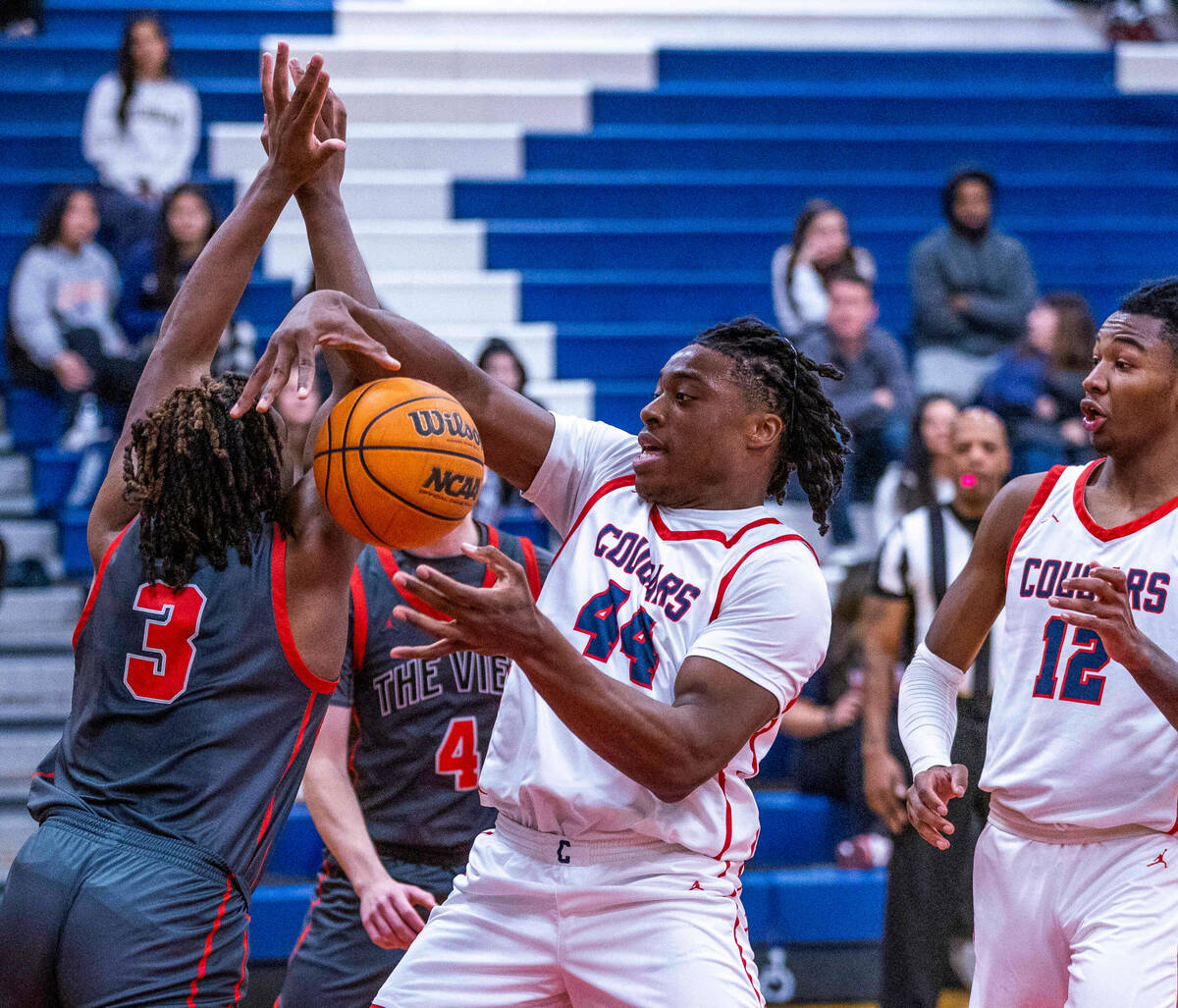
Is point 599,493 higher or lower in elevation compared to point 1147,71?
lower

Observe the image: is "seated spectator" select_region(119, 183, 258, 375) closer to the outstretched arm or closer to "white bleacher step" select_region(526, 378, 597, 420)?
"white bleacher step" select_region(526, 378, 597, 420)

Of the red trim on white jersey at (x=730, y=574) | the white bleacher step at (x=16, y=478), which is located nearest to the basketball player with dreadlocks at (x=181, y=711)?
the red trim on white jersey at (x=730, y=574)

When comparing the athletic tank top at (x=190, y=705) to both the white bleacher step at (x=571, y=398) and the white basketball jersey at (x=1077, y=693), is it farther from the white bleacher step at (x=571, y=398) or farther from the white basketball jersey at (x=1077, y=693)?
the white bleacher step at (x=571, y=398)

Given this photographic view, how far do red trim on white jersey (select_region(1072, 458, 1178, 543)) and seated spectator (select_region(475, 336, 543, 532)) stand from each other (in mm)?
4019

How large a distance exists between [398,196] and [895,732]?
6.45 meters

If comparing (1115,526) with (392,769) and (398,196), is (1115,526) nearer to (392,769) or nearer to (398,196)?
(392,769)

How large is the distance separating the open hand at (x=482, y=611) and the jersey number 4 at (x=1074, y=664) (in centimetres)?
143

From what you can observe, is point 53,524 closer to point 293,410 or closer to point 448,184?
point 293,410

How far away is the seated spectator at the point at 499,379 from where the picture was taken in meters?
7.39

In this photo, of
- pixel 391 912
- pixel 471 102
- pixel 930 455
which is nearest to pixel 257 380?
pixel 391 912

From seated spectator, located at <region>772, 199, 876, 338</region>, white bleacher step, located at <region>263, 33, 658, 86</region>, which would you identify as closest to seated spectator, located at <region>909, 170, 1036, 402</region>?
seated spectator, located at <region>772, 199, 876, 338</region>

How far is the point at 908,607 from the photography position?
573cm

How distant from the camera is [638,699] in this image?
9.29 feet

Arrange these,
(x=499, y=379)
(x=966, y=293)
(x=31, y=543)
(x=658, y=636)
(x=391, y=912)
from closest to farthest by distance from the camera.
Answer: (x=658, y=636) → (x=391, y=912) → (x=499, y=379) → (x=31, y=543) → (x=966, y=293)
